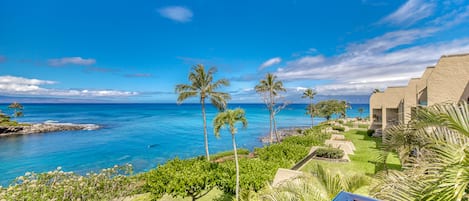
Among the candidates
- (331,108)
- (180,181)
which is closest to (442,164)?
(180,181)

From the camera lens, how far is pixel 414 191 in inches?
126

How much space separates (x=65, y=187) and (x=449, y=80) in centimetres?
1964

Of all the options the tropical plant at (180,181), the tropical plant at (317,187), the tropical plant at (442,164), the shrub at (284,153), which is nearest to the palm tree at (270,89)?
the shrub at (284,153)

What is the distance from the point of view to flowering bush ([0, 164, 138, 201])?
7.18 m

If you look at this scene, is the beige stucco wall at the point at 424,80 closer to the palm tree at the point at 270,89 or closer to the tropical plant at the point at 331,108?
the palm tree at the point at 270,89

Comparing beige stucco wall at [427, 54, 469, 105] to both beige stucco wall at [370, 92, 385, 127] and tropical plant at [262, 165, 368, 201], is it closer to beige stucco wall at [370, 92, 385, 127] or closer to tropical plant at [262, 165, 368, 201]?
tropical plant at [262, 165, 368, 201]

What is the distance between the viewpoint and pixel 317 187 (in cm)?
505

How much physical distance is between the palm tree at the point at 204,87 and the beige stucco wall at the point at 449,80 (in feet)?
44.7

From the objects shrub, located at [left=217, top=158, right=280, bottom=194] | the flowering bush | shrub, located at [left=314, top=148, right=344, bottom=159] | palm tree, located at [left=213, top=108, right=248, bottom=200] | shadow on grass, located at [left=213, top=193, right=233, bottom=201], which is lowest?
shadow on grass, located at [left=213, top=193, right=233, bottom=201]

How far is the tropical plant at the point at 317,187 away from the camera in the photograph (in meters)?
4.32

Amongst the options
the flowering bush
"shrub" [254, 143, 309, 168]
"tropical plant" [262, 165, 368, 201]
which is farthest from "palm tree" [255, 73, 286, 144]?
"tropical plant" [262, 165, 368, 201]

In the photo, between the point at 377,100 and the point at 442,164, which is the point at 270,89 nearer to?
the point at 377,100

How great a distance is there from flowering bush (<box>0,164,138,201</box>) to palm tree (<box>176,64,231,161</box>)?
9.03 meters

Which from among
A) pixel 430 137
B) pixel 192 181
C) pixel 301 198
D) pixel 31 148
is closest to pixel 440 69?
pixel 430 137
